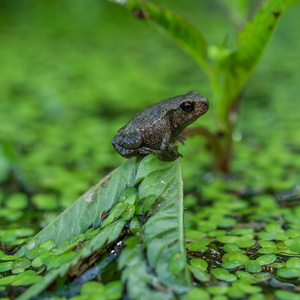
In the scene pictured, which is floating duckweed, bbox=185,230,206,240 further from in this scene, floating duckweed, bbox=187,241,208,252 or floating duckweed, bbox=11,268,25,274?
floating duckweed, bbox=11,268,25,274

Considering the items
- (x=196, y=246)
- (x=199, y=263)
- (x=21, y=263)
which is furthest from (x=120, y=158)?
(x=199, y=263)

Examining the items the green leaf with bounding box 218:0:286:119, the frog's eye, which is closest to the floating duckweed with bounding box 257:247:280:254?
the frog's eye

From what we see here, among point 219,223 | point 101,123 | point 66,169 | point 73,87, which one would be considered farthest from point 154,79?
point 219,223

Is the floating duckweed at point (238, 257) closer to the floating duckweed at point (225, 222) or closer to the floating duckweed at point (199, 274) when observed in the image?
the floating duckweed at point (199, 274)

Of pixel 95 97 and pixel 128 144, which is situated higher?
pixel 95 97

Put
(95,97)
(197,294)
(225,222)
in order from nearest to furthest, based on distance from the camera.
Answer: (197,294)
(225,222)
(95,97)

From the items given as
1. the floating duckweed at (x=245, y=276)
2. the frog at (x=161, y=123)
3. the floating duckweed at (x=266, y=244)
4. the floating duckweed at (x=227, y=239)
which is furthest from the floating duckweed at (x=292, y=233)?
the frog at (x=161, y=123)

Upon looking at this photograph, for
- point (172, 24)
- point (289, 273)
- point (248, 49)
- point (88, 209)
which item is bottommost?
point (289, 273)

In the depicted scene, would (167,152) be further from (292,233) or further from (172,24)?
(172,24)
